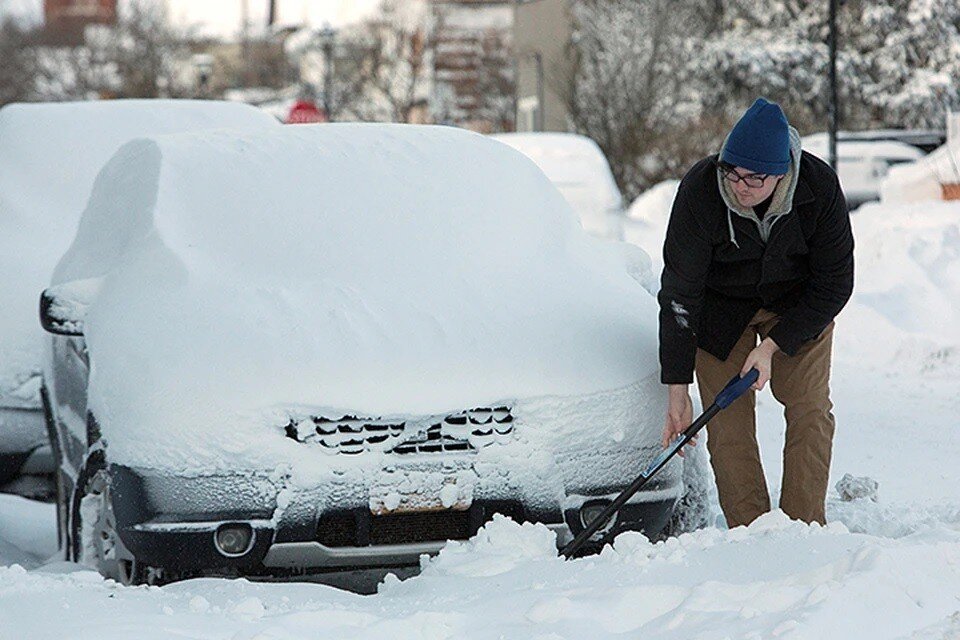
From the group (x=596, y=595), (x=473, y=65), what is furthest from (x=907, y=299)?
(x=473, y=65)

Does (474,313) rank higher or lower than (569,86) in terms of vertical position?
higher

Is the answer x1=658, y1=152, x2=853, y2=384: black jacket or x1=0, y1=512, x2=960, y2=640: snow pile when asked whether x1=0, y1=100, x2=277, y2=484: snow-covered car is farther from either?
x1=658, y1=152, x2=853, y2=384: black jacket

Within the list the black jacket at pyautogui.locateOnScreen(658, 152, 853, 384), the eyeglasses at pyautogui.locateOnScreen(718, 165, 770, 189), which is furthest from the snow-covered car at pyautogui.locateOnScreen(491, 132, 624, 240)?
the eyeglasses at pyautogui.locateOnScreen(718, 165, 770, 189)

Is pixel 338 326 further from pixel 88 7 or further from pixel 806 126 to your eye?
pixel 88 7

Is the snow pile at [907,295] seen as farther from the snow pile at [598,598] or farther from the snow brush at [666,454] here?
the snow pile at [598,598]

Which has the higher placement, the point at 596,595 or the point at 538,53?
the point at 596,595

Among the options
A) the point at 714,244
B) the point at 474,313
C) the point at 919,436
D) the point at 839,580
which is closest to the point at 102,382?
the point at 474,313

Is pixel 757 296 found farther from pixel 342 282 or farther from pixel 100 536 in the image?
pixel 100 536

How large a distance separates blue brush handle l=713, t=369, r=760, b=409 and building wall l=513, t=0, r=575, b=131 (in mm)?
34508

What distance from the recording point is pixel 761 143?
15.7 ft

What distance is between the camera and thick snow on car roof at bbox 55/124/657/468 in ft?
15.5

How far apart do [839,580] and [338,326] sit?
1.67 meters

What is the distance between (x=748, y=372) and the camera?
5062 millimetres

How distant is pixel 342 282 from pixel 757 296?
1251mm
